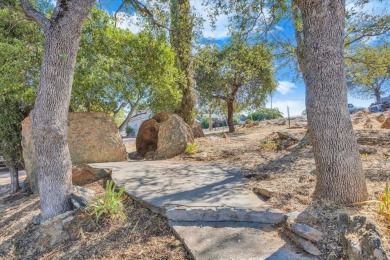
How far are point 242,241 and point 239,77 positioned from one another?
13.0 m

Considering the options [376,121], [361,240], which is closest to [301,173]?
[361,240]

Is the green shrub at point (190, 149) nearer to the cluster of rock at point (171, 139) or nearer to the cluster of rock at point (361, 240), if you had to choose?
the cluster of rock at point (171, 139)

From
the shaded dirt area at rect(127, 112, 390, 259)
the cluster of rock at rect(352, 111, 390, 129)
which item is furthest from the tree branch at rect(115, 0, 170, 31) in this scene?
the cluster of rock at rect(352, 111, 390, 129)

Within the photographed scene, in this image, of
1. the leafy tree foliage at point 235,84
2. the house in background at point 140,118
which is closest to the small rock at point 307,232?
the house in background at point 140,118

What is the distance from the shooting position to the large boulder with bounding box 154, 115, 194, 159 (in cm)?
697

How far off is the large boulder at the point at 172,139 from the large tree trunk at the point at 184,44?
1.44m

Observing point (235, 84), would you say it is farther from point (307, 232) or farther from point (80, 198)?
point (307, 232)

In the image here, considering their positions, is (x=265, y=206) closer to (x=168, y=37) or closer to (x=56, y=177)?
(x=56, y=177)

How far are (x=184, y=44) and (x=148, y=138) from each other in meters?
2.87

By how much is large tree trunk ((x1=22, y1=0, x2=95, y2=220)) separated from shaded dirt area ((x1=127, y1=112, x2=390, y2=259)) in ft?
8.31

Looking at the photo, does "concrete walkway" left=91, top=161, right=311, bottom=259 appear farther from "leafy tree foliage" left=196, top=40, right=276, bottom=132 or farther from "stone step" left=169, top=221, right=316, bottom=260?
"leafy tree foliage" left=196, top=40, right=276, bottom=132

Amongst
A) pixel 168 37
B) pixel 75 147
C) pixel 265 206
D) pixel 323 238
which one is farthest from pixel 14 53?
pixel 323 238

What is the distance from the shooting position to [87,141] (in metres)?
6.10

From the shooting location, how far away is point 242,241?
2467mm
